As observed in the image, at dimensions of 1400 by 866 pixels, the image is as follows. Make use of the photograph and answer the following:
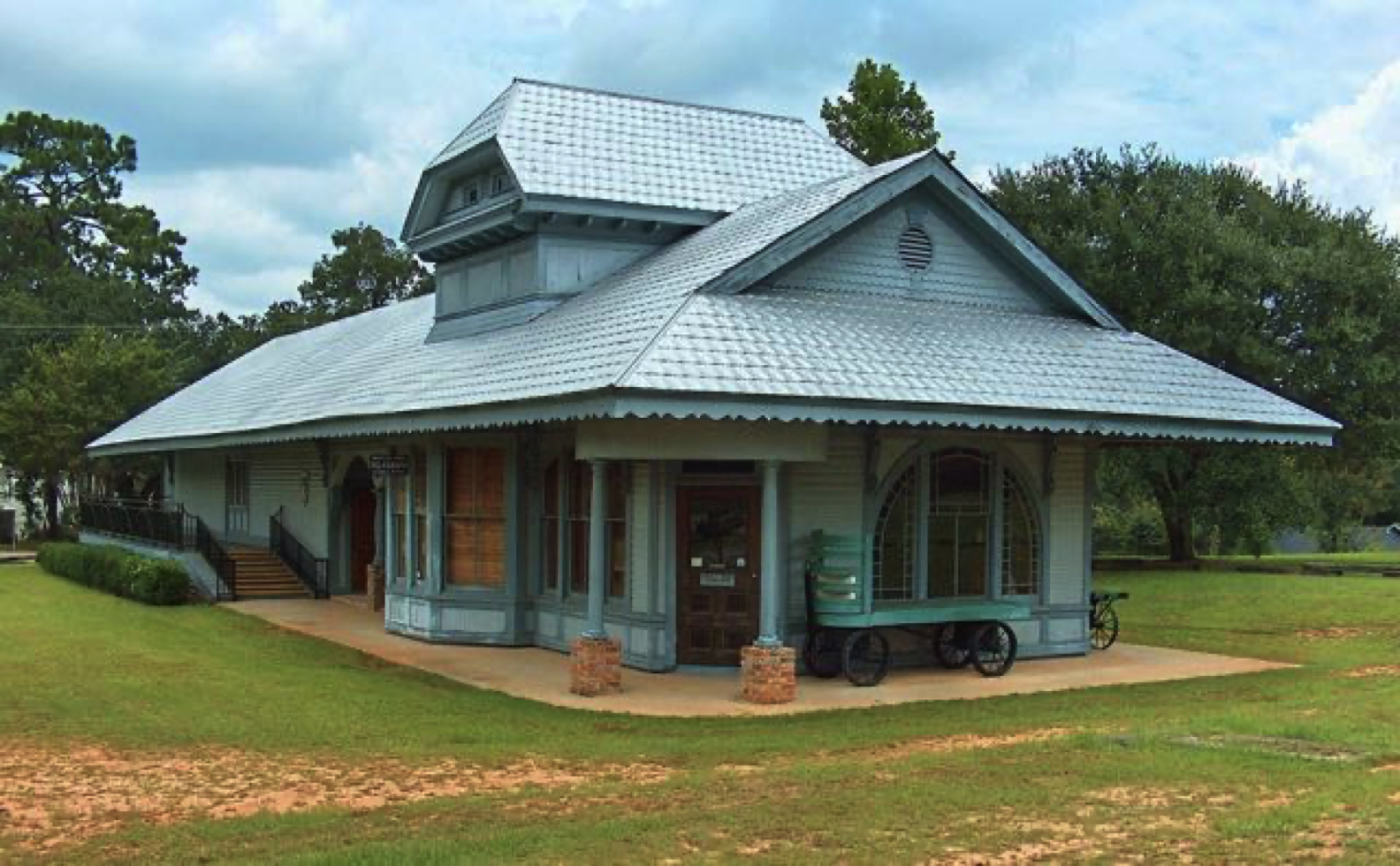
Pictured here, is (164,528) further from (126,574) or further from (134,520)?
(126,574)

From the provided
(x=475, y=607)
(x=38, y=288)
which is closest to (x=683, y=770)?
(x=475, y=607)

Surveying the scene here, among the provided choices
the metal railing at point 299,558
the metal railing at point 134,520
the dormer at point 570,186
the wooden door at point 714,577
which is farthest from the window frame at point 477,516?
the metal railing at point 134,520

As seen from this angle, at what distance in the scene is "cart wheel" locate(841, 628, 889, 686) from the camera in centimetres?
1547

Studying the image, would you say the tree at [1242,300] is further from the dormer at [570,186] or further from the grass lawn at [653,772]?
the grass lawn at [653,772]

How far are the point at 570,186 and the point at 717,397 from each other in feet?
24.8

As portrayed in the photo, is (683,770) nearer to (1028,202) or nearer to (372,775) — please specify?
(372,775)

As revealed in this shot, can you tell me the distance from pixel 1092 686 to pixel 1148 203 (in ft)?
68.6

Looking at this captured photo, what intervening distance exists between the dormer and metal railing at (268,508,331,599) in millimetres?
6630

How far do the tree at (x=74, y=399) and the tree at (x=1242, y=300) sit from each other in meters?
27.1

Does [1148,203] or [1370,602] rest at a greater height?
[1148,203]

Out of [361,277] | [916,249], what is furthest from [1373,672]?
[361,277]

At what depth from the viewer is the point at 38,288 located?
6931 centimetres

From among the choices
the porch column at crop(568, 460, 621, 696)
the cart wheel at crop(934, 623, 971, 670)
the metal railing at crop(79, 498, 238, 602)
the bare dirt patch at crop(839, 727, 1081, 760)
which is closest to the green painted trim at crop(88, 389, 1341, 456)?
the porch column at crop(568, 460, 621, 696)

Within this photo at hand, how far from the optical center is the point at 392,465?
809 inches
